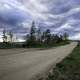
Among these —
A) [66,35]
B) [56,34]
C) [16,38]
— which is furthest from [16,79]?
[66,35]

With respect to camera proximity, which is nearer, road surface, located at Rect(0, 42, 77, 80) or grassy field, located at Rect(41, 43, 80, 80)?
grassy field, located at Rect(41, 43, 80, 80)

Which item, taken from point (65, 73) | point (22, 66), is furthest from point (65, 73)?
point (22, 66)

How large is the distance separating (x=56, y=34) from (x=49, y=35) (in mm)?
15673

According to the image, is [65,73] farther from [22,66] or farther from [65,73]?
[22,66]

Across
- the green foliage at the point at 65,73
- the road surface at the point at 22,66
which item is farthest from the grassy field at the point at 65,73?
the road surface at the point at 22,66

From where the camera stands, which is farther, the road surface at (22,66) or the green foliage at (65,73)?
the road surface at (22,66)

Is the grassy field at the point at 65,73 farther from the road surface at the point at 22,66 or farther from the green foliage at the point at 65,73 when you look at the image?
the road surface at the point at 22,66

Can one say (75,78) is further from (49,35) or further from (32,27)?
(49,35)

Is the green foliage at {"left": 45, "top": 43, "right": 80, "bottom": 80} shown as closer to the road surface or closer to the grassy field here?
the grassy field

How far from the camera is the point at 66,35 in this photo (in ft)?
552

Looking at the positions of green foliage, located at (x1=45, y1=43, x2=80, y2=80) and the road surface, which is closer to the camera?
green foliage, located at (x1=45, y1=43, x2=80, y2=80)

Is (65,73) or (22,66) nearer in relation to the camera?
(65,73)

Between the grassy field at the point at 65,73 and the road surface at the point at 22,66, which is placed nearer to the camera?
the grassy field at the point at 65,73

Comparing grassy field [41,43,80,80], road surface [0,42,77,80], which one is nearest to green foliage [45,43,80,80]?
grassy field [41,43,80,80]
